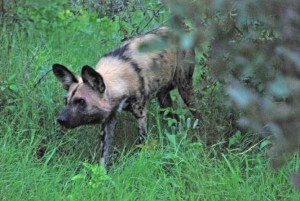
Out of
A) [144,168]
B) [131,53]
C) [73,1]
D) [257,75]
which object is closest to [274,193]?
[144,168]

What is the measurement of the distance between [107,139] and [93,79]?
0.42 m

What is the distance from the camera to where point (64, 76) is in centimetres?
462

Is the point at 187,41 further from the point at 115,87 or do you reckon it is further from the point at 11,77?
the point at 11,77

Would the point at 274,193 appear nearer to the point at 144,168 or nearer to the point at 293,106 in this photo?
the point at 144,168

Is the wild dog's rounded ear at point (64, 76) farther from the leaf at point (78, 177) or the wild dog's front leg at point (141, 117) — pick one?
the leaf at point (78, 177)

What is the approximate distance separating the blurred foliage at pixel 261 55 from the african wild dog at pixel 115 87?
3195 mm

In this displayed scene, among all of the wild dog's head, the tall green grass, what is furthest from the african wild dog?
the tall green grass

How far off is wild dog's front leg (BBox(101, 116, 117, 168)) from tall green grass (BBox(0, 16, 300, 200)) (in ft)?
0.25

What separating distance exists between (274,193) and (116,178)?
2.96ft

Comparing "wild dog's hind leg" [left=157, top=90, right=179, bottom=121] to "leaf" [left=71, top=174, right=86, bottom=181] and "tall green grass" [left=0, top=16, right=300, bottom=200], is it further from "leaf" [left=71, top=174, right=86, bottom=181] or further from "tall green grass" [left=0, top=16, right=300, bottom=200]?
"leaf" [left=71, top=174, right=86, bottom=181]

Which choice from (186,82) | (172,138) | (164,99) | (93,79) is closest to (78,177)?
(172,138)

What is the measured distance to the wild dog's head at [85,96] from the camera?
14.7 ft

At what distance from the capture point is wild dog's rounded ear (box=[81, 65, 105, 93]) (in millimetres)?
4480

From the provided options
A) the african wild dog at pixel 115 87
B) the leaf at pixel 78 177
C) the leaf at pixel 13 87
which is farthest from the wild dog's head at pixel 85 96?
the leaf at pixel 78 177
